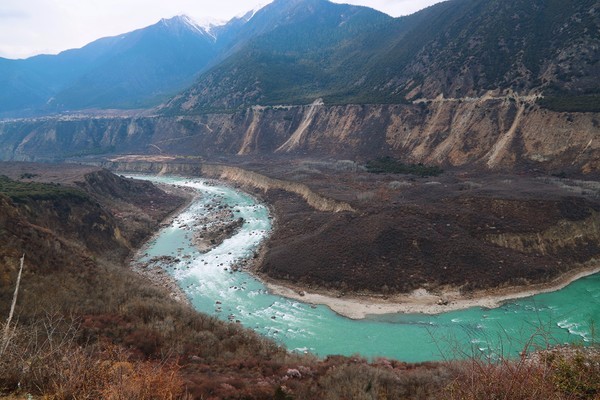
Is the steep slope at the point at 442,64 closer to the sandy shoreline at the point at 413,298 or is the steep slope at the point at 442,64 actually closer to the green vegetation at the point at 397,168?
the green vegetation at the point at 397,168

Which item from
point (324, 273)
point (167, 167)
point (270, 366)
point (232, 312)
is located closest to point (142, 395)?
point (270, 366)

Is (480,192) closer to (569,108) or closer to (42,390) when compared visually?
(569,108)

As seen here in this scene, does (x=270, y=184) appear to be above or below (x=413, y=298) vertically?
above

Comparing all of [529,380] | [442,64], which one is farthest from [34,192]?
[442,64]

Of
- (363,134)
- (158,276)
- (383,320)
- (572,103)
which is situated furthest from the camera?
(363,134)

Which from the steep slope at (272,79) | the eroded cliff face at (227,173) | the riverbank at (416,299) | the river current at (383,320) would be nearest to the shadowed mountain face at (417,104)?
the steep slope at (272,79)

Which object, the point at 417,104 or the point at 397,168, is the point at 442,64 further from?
the point at 397,168

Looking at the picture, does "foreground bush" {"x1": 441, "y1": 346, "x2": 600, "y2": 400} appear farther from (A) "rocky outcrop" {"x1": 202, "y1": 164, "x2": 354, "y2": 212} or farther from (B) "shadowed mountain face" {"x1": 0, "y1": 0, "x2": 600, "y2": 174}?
(B) "shadowed mountain face" {"x1": 0, "y1": 0, "x2": 600, "y2": 174}
